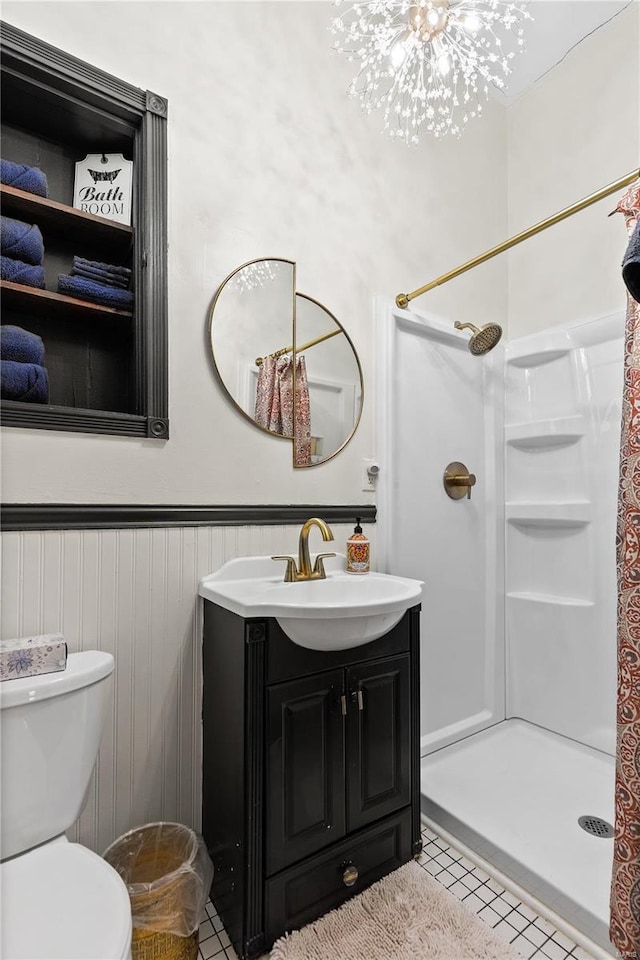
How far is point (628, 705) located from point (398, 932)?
0.82 m

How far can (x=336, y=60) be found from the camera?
185 cm

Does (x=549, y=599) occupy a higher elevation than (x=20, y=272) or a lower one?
lower

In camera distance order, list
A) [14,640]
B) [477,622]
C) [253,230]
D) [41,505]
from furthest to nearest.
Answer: [477,622]
[253,230]
[41,505]
[14,640]

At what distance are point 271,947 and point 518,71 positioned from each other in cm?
339

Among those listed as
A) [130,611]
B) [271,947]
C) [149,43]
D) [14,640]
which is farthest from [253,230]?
[271,947]

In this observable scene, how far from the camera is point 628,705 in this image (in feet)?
3.46

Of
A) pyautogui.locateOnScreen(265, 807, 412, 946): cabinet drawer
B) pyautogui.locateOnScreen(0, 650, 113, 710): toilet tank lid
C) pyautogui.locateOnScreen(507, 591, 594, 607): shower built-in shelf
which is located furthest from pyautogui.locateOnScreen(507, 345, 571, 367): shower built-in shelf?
pyautogui.locateOnScreen(0, 650, 113, 710): toilet tank lid

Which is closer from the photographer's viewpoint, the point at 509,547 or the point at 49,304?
the point at 49,304

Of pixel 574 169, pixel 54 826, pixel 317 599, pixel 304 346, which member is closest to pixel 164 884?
pixel 54 826

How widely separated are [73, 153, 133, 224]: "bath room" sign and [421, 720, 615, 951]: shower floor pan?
2117mm

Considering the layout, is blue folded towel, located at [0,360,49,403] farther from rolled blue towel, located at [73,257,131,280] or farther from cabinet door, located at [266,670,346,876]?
cabinet door, located at [266,670,346,876]

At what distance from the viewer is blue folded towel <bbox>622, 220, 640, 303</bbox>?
79cm

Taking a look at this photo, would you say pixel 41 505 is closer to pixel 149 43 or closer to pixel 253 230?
pixel 253 230

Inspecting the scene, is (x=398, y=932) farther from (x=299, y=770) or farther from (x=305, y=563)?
(x=305, y=563)
